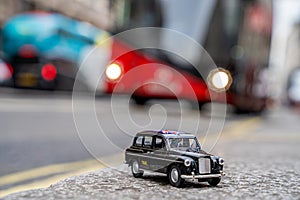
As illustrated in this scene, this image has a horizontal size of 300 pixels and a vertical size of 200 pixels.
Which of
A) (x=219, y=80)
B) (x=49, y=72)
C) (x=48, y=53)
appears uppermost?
(x=48, y=53)

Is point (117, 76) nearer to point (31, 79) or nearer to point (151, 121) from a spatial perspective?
point (151, 121)

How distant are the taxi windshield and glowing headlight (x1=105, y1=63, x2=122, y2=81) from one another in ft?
1.62

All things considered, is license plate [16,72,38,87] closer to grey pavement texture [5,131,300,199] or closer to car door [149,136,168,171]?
grey pavement texture [5,131,300,199]

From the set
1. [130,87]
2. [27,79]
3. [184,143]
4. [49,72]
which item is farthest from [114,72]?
[27,79]

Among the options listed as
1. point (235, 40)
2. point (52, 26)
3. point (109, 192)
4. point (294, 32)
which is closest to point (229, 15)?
point (235, 40)

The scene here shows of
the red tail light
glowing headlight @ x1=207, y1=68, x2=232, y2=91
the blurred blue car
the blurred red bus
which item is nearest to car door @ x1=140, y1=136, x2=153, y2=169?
the blurred red bus

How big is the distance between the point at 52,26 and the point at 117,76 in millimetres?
13819

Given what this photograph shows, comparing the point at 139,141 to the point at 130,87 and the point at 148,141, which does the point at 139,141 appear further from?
the point at 130,87

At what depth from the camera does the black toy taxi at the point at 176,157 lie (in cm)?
152

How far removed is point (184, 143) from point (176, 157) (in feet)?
0.20

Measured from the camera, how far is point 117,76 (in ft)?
6.72

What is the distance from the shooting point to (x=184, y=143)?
158 cm

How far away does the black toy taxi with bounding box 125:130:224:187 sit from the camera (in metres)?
1.52

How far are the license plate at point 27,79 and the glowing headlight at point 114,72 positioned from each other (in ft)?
43.5
